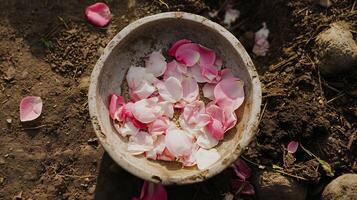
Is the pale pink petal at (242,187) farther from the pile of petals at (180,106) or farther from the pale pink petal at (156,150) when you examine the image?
the pale pink petal at (156,150)

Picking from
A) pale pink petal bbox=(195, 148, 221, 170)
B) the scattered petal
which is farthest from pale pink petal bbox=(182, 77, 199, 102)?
the scattered petal

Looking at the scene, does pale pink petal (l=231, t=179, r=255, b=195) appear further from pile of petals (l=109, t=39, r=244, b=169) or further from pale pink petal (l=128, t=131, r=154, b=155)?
pale pink petal (l=128, t=131, r=154, b=155)

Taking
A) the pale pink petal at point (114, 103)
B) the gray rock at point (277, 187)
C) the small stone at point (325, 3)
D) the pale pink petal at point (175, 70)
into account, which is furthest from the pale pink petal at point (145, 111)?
the small stone at point (325, 3)

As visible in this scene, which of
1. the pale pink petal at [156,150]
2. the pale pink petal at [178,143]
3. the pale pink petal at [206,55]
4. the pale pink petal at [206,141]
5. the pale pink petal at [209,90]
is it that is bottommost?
the pale pink petal at [156,150]

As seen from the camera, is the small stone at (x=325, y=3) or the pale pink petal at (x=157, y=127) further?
the small stone at (x=325, y=3)

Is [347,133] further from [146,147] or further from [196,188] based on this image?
[146,147]

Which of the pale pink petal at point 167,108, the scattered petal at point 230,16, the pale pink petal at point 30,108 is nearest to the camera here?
the pale pink petal at point 167,108
